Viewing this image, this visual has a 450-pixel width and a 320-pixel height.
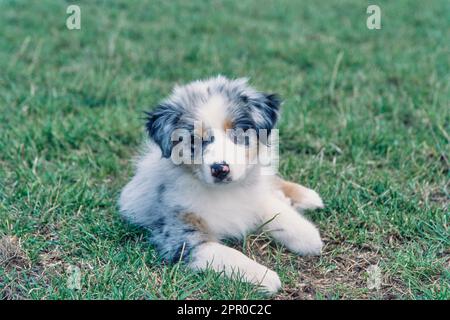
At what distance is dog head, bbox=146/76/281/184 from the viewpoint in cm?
397

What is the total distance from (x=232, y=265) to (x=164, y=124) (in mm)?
981

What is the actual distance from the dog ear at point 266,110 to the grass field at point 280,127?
747 mm

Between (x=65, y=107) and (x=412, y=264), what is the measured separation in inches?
147

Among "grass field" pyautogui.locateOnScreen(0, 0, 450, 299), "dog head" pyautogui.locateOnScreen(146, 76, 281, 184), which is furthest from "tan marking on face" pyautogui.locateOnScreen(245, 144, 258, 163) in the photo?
"grass field" pyautogui.locateOnScreen(0, 0, 450, 299)

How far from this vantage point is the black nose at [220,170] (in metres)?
3.89

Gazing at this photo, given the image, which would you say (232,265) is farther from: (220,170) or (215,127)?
(215,127)

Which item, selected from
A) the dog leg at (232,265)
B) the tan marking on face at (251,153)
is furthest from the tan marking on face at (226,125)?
the dog leg at (232,265)

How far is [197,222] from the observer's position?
4.19 meters

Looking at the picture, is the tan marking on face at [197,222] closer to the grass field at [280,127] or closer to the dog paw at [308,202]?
the grass field at [280,127]

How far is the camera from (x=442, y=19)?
9.20 m

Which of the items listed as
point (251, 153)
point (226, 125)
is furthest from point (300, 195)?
point (226, 125)

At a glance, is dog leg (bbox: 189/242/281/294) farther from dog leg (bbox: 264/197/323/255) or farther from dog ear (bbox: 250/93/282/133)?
dog ear (bbox: 250/93/282/133)
